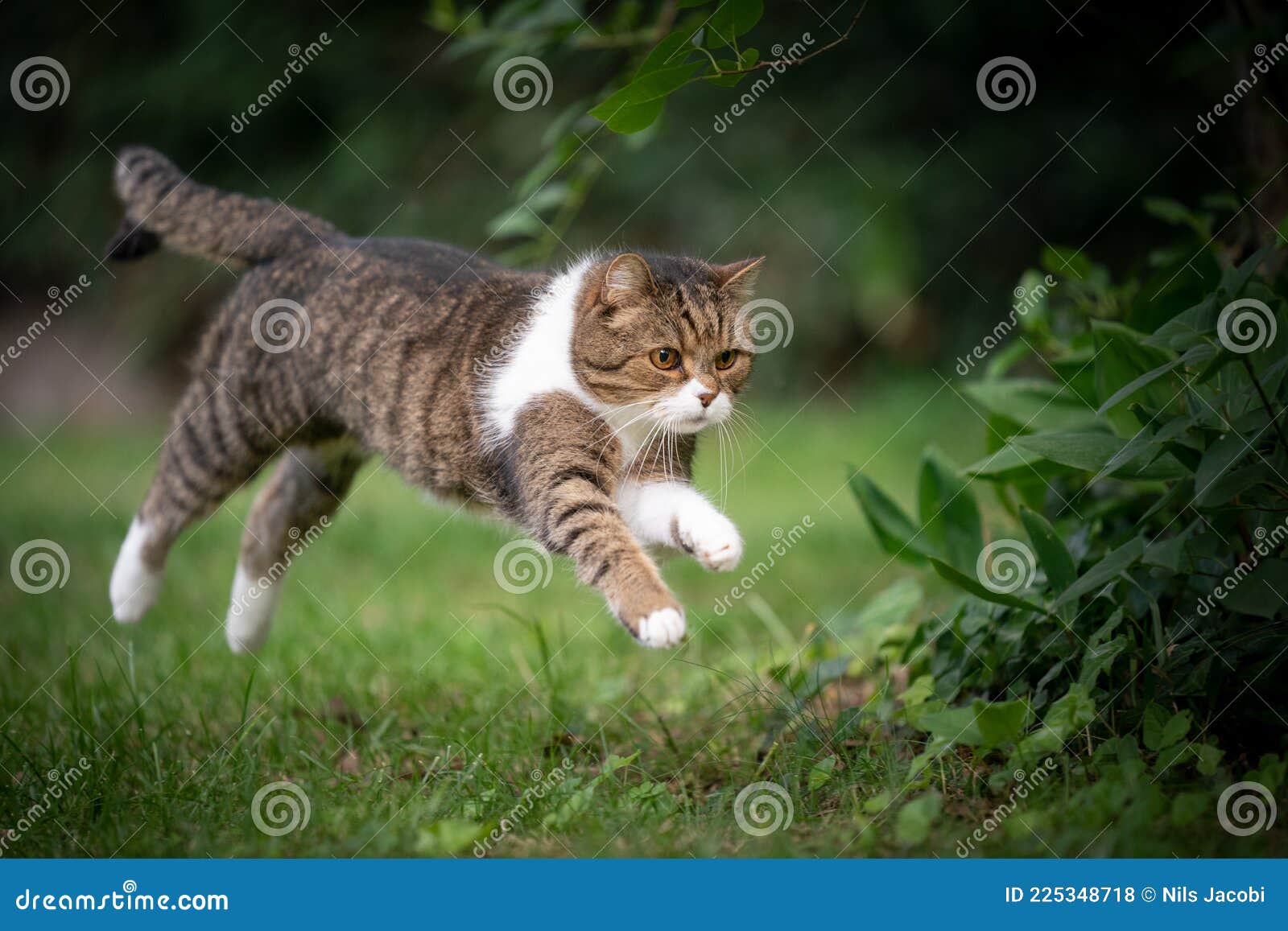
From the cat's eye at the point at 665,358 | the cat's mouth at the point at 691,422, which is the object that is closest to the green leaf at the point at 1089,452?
the cat's mouth at the point at 691,422

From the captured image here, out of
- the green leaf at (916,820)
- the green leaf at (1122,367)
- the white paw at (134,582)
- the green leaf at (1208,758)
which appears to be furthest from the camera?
the white paw at (134,582)

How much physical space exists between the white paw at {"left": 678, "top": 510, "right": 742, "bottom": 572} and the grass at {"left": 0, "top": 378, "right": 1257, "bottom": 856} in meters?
0.47

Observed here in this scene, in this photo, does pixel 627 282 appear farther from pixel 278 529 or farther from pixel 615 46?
pixel 278 529

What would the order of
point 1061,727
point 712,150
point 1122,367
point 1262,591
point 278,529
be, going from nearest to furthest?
point 1262,591, point 1061,727, point 1122,367, point 278,529, point 712,150

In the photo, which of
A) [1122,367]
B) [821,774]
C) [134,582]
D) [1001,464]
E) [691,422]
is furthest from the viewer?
[134,582]

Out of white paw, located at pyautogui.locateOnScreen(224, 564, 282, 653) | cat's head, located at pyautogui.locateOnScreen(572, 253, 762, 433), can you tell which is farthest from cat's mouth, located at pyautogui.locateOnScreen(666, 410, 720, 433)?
white paw, located at pyautogui.locateOnScreen(224, 564, 282, 653)

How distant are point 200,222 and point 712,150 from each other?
4.75 meters

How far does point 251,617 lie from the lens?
3.79m

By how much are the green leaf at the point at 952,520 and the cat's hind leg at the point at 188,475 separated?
6.60 ft

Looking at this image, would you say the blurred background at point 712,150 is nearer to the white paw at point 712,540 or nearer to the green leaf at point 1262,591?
the white paw at point 712,540

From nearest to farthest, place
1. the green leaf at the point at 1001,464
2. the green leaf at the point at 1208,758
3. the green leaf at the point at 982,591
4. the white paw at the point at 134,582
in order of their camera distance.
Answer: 1. the green leaf at the point at 1208,758
2. the green leaf at the point at 982,591
3. the green leaf at the point at 1001,464
4. the white paw at the point at 134,582

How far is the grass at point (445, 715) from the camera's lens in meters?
2.44

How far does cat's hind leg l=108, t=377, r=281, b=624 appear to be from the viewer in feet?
11.5

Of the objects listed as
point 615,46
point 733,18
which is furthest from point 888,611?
point 615,46
